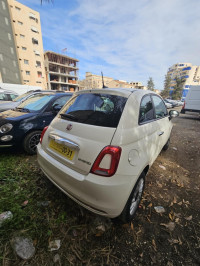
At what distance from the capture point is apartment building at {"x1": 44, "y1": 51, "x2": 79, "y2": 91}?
3653 cm

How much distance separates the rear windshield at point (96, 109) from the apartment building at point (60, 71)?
39.5 metres

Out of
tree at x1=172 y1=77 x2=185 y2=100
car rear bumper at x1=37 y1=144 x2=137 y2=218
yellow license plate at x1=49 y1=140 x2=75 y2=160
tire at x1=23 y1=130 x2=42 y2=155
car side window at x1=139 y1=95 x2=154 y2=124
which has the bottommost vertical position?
tire at x1=23 y1=130 x2=42 y2=155

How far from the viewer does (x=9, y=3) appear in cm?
2602

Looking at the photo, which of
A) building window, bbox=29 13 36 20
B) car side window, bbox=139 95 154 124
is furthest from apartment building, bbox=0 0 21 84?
car side window, bbox=139 95 154 124

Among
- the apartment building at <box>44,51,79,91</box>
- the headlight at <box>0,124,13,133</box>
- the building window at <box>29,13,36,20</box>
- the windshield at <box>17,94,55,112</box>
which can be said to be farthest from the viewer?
the apartment building at <box>44,51,79,91</box>

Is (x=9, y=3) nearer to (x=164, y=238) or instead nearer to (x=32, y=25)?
(x=32, y=25)

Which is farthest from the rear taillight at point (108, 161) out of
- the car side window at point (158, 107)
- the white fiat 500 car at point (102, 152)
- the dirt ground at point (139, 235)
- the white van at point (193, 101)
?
the white van at point (193, 101)

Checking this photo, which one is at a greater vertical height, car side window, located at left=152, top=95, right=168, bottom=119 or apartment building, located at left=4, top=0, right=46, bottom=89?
apartment building, located at left=4, top=0, right=46, bottom=89

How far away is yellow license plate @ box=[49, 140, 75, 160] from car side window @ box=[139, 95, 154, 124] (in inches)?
39.6

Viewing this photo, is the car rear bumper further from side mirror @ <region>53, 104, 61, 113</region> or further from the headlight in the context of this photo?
side mirror @ <region>53, 104, 61, 113</region>

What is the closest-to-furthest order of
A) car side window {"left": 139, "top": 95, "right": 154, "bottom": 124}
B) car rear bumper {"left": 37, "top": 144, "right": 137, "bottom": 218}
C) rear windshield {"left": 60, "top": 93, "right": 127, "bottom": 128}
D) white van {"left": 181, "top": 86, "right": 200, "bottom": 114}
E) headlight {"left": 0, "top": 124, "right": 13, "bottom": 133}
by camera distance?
car rear bumper {"left": 37, "top": 144, "right": 137, "bottom": 218}, rear windshield {"left": 60, "top": 93, "right": 127, "bottom": 128}, car side window {"left": 139, "top": 95, "right": 154, "bottom": 124}, headlight {"left": 0, "top": 124, "right": 13, "bottom": 133}, white van {"left": 181, "top": 86, "right": 200, "bottom": 114}

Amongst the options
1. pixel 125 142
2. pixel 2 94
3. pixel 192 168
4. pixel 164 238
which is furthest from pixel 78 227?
pixel 2 94

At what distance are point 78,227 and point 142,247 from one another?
0.79 metres

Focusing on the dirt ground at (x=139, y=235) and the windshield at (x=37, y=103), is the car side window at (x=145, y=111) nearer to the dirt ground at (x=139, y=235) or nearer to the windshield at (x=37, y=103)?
the dirt ground at (x=139, y=235)
